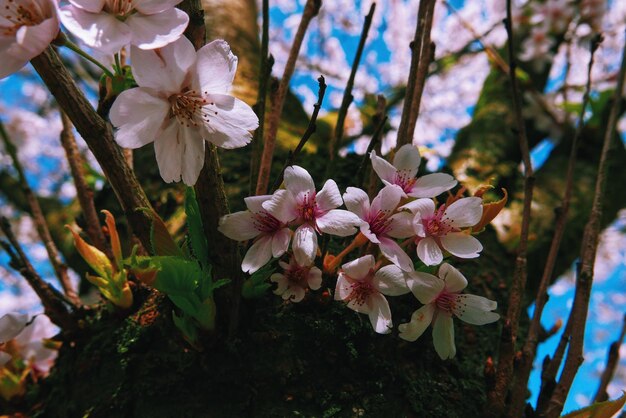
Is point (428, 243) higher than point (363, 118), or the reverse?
point (363, 118)

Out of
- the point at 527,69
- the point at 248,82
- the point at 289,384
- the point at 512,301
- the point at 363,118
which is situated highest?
the point at 527,69

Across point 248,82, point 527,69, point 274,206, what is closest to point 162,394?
point 274,206

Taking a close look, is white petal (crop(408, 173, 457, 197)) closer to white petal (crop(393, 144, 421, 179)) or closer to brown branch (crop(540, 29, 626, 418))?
white petal (crop(393, 144, 421, 179))

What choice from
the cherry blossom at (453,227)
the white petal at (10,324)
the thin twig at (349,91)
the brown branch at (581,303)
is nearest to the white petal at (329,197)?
the cherry blossom at (453,227)

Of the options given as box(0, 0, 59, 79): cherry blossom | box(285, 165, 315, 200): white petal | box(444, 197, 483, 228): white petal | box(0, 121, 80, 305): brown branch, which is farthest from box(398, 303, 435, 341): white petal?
box(0, 121, 80, 305): brown branch

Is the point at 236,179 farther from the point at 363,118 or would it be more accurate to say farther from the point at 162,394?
the point at 363,118
